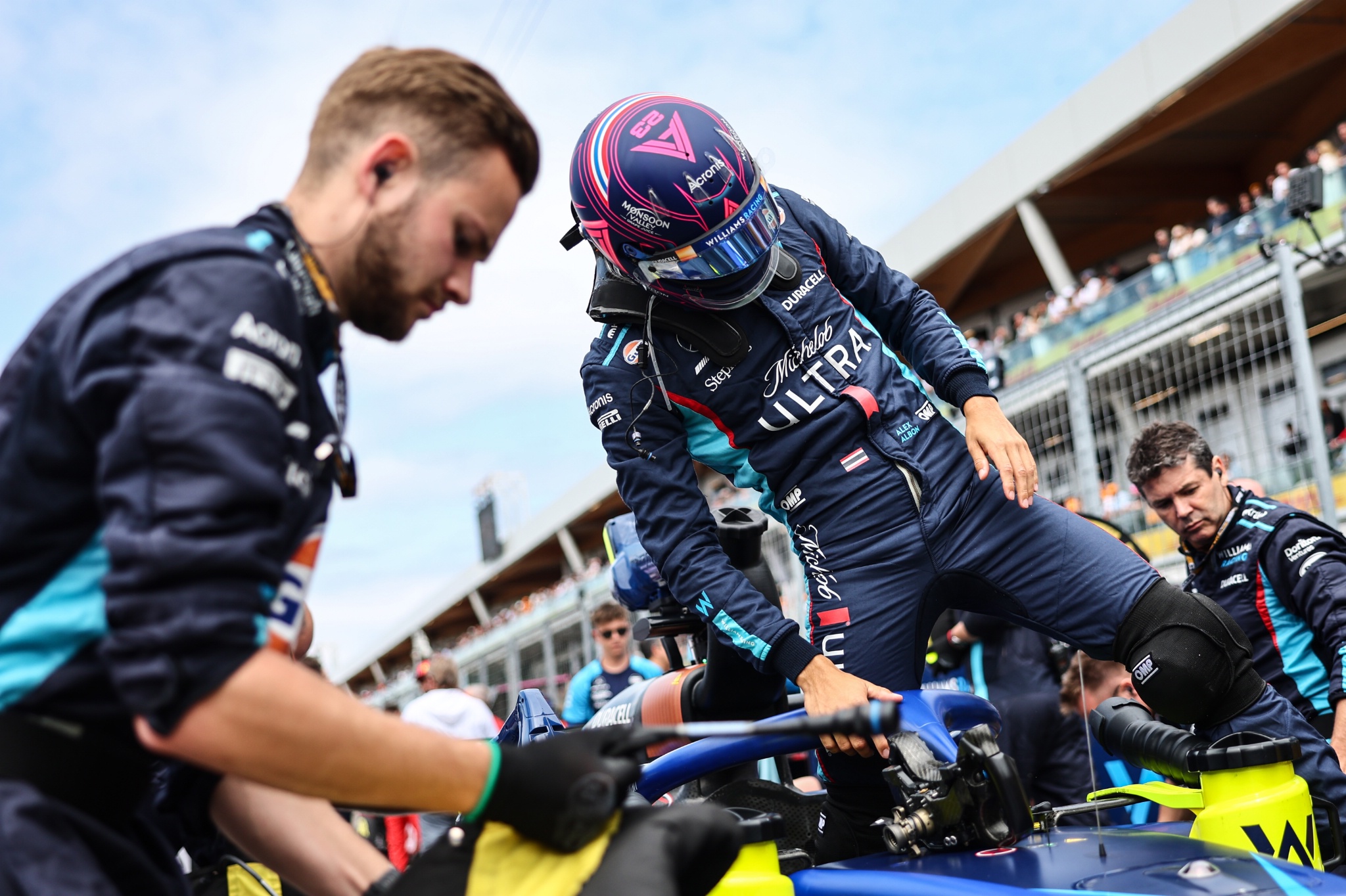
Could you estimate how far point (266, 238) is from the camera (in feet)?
4.47

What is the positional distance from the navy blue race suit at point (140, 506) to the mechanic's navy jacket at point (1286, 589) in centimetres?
332

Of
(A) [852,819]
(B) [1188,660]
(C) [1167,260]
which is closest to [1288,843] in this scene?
(B) [1188,660]

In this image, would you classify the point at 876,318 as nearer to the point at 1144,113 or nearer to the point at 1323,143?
the point at 1323,143

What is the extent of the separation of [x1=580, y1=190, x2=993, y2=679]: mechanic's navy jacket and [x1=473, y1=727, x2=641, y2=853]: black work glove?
4.10 feet

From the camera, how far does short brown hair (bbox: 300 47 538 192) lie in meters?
1.42

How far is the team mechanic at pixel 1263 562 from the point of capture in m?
3.58

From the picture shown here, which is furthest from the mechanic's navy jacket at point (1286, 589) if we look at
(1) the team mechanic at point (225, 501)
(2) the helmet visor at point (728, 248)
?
(1) the team mechanic at point (225, 501)

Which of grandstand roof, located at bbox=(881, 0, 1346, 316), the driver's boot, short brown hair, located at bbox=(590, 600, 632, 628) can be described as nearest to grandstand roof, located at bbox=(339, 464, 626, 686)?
grandstand roof, located at bbox=(881, 0, 1346, 316)

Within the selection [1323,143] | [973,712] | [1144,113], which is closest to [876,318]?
[973,712]

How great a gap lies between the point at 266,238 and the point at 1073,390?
6.08 meters

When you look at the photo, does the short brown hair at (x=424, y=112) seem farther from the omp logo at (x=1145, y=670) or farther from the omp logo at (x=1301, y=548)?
the omp logo at (x=1301, y=548)

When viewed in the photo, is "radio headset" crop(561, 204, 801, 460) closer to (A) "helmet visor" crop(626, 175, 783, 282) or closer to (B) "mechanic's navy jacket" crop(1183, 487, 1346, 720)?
(A) "helmet visor" crop(626, 175, 783, 282)

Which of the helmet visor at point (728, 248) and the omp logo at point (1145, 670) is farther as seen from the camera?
the helmet visor at point (728, 248)

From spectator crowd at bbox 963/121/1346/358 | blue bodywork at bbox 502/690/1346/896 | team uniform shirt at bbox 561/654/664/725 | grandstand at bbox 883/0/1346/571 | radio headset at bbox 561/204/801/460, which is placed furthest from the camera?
spectator crowd at bbox 963/121/1346/358
